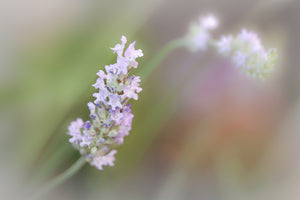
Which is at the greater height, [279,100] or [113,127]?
[279,100]

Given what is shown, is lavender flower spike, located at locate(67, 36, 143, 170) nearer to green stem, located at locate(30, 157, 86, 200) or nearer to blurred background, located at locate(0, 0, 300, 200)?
green stem, located at locate(30, 157, 86, 200)

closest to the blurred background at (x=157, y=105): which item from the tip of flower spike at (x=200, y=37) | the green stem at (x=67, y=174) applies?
the green stem at (x=67, y=174)

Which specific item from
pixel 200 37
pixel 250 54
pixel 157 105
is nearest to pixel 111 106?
pixel 250 54

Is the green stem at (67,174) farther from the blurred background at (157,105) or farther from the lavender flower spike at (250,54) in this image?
the lavender flower spike at (250,54)

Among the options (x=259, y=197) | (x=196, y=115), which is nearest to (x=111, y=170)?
(x=196, y=115)

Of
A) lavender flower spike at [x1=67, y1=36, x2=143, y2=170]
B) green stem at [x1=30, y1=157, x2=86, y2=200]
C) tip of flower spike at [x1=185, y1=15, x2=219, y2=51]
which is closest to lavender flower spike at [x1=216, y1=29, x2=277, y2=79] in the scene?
tip of flower spike at [x1=185, y1=15, x2=219, y2=51]

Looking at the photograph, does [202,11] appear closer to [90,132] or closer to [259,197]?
[259,197]

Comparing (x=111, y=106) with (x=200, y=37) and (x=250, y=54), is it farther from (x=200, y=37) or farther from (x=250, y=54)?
(x=200, y=37)
